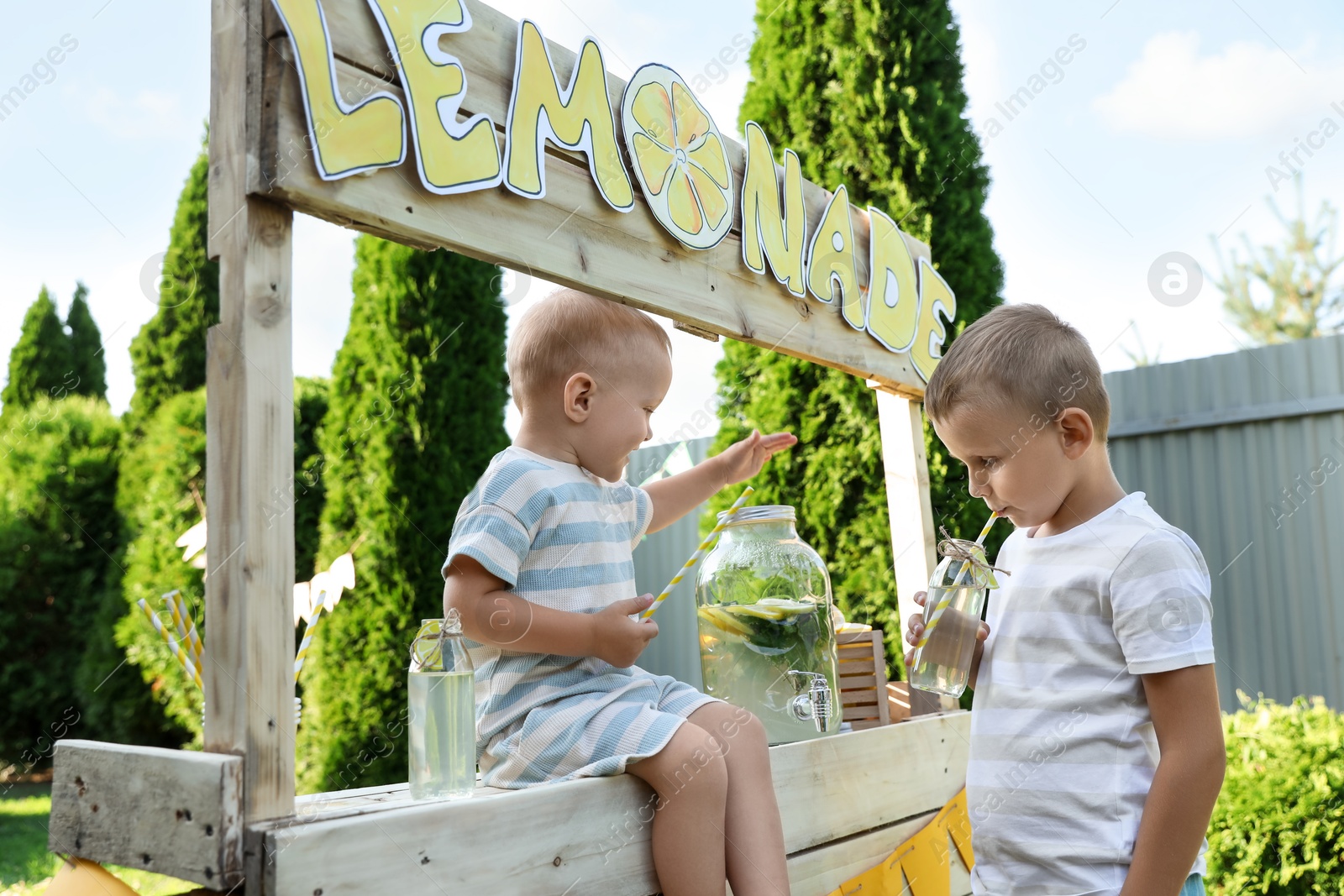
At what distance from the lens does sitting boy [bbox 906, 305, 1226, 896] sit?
115 cm

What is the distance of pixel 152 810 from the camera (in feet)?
3.21

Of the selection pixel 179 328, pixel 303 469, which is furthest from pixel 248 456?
pixel 179 328

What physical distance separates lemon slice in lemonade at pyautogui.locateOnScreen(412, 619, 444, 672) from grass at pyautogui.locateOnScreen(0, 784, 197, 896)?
1817mm

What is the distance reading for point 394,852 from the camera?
38.8 inches

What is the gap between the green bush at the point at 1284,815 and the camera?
2.69m

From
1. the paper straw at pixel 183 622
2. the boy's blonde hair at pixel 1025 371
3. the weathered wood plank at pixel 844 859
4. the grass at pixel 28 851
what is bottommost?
the grass at pixel 28 851

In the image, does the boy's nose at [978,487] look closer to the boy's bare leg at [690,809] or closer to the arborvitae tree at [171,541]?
the boy's bare leg at [690,809]

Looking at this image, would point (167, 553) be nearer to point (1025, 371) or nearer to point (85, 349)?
point (85, 349)

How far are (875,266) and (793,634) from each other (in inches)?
40.1

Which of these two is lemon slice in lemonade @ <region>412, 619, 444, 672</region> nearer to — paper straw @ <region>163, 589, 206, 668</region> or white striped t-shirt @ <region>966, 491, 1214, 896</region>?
paper straw @ <region>163, 589, 206, 668</region>

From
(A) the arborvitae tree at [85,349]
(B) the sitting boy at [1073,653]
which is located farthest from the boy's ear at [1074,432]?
(A) the arborvitae tree at [85,349]

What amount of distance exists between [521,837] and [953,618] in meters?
0.74

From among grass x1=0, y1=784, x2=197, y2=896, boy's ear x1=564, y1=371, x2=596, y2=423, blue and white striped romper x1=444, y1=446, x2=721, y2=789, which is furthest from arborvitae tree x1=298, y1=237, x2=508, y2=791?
blue and white striped romper x1=444, y1=446, x2=721, y2=789

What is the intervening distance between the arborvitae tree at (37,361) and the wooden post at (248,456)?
29.3ft
